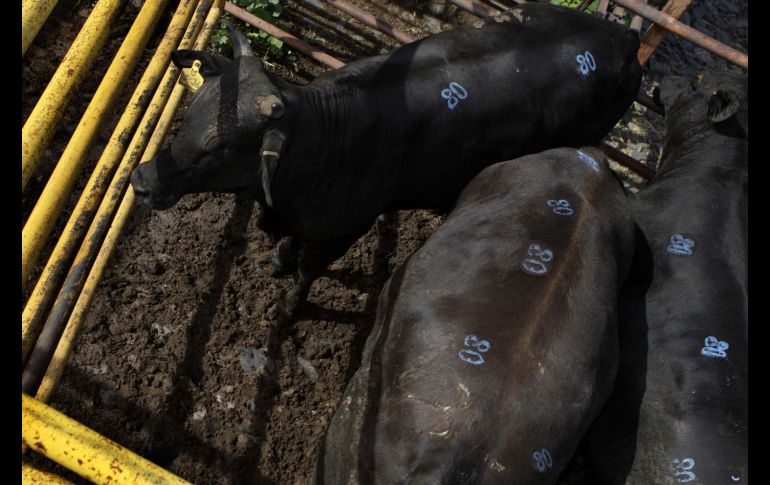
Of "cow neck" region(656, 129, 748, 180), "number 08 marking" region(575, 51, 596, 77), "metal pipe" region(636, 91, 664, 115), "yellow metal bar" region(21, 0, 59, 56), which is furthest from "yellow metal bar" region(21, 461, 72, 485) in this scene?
"metal pipe" region(636, 91, 664, 115)

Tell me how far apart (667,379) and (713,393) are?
0.27 m

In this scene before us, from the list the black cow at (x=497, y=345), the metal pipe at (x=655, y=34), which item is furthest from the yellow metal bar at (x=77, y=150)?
the metal pipe at (x=655, y=34)

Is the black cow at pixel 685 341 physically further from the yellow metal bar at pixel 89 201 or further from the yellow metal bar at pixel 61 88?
the yellow metal bar at pixel 61 88

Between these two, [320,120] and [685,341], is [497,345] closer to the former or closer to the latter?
[685,341]

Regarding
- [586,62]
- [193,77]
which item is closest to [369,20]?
[586,62]

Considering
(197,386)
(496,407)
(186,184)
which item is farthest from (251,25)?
(496,407)

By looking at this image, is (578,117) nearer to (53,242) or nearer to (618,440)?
(618,440)

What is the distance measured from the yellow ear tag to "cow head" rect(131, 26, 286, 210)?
0.33ft

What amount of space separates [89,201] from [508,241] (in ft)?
7.23

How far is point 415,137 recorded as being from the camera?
4672mm

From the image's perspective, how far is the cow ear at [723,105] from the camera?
5.34 metres

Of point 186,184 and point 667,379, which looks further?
point 667,379

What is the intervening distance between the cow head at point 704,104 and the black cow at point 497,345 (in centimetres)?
174

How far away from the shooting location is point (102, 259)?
384 centimetres
